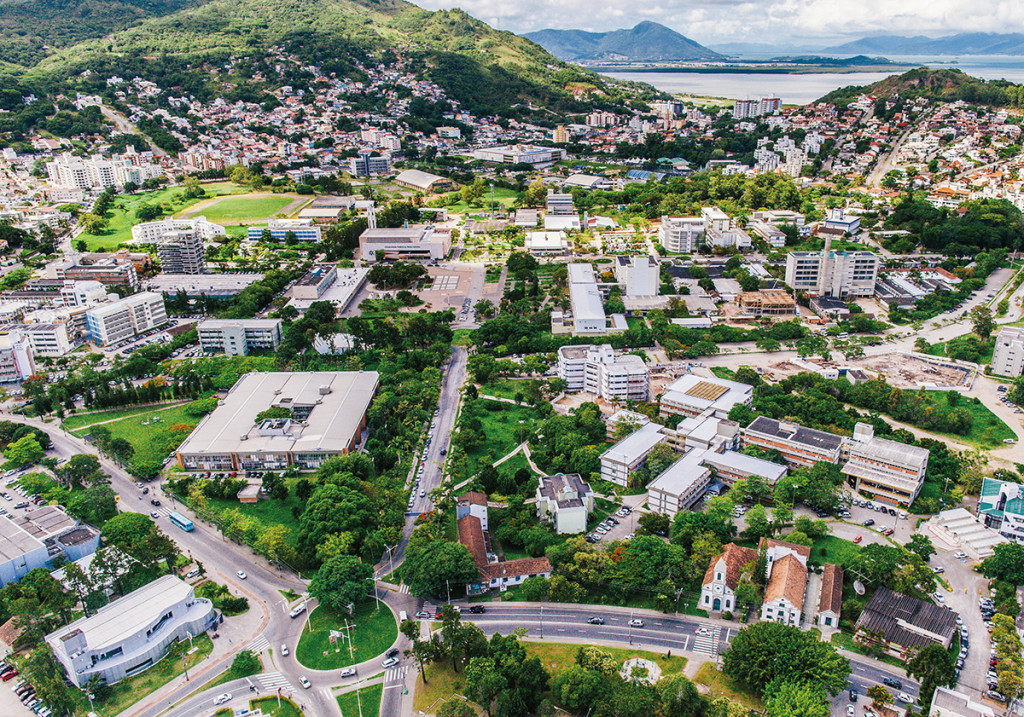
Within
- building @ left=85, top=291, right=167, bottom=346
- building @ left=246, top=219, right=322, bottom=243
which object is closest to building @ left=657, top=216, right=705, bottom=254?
building @ left=246, top=219, right=322, bottom=243

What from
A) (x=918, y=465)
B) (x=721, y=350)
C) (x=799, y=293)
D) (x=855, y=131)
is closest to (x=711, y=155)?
(x=855, y=131)

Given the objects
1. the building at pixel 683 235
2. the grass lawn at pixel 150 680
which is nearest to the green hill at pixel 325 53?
the building at pixel 683 235

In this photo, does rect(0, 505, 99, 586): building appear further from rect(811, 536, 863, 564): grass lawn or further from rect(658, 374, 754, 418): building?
rect(811, 536, 863, 564): grass lawn

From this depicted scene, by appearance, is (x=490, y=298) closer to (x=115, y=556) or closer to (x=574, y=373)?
(x=574, y=373)

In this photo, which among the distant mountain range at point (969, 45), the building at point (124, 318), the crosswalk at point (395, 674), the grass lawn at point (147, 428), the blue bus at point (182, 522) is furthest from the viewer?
the distant mountain range at point (969, 45)

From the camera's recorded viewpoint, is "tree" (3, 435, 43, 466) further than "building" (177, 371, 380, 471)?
Yes

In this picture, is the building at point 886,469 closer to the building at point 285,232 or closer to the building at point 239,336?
the building at point 239,336

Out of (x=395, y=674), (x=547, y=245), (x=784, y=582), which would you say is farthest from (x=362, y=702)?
(x=547, y=245)
